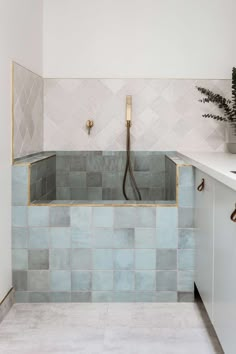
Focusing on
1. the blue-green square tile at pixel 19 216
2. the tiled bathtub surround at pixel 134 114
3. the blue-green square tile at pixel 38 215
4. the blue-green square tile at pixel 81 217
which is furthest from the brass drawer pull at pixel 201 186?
the tiled bathtub surround at pixel 134 114

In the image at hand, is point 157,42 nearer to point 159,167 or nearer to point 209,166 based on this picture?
point 159,167

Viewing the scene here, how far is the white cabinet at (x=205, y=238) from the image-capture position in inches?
85.2

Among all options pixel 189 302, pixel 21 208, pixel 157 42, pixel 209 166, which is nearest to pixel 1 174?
pixel 21 208

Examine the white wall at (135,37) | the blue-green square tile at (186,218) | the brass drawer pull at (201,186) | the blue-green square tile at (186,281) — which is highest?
the white wall at (135,37)

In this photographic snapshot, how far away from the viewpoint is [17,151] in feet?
9.06

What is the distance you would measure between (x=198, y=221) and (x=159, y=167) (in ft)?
3.39

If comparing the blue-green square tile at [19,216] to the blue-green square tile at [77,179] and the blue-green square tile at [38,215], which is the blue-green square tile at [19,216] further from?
the blue-green square tile at [77,179]

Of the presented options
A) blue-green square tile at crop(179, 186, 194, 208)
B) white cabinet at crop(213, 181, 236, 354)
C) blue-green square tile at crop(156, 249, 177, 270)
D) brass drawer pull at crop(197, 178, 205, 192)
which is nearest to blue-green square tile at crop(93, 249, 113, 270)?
blue-green square tile at crop(156, 249, 177, 270)

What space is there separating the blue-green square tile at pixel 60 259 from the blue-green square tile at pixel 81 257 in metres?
0.02

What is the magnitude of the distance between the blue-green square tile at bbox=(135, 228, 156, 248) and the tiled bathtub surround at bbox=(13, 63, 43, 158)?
0.79 metres

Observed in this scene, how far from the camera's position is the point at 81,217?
2.67 m

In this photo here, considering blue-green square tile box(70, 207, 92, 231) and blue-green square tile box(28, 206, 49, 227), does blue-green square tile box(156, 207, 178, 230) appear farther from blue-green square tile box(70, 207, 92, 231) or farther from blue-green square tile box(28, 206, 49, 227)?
blue-green square tile box(28, 206, 49, 227)

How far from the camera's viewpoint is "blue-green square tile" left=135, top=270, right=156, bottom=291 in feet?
8.82

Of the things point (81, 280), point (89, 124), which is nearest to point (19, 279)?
point (81, 280)
